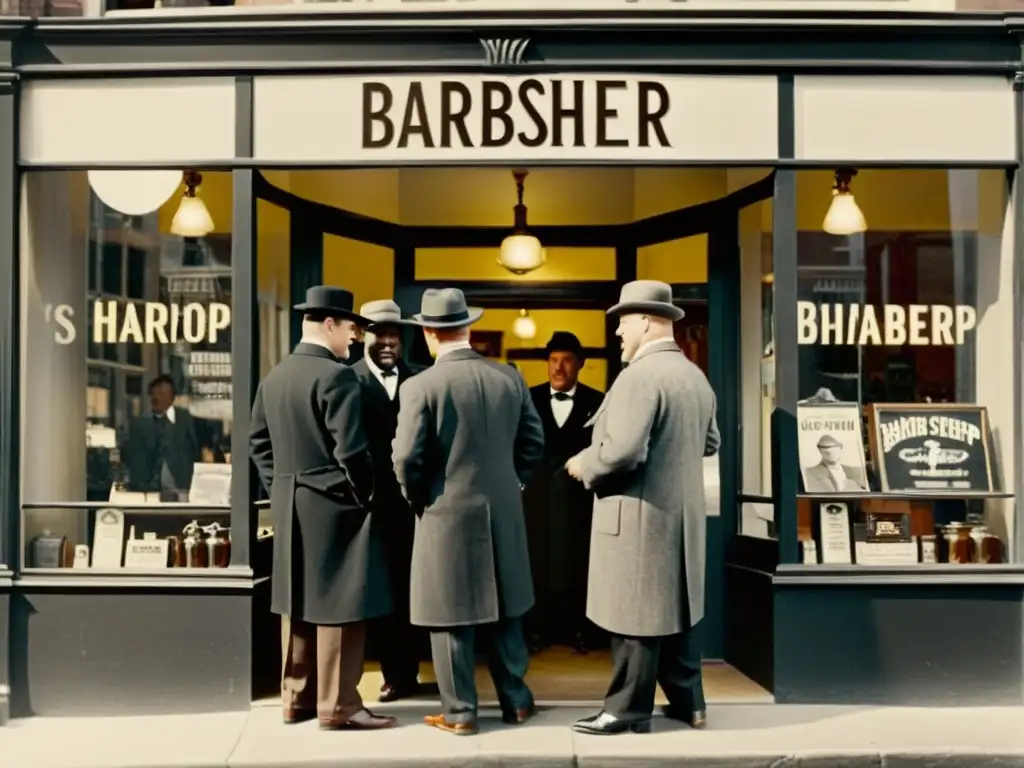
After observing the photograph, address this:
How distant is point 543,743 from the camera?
6484 mm

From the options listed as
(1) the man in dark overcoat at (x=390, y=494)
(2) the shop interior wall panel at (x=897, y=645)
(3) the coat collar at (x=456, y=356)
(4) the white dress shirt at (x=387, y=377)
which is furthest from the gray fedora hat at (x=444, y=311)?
(2) the shop interior wall panel at (x=897, y=645)

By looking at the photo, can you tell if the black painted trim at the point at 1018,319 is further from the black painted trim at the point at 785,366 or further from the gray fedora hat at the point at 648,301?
the gray fedora hat at the point at 648,301

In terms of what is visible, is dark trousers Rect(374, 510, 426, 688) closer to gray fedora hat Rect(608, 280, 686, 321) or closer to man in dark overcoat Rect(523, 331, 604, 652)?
man in dark overcoat Rect(523, 331, 604, 652)

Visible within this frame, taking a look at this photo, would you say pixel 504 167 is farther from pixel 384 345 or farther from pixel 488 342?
pixel 488 342

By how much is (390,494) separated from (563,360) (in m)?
2.16

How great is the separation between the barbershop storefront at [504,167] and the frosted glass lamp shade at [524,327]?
2204 mm

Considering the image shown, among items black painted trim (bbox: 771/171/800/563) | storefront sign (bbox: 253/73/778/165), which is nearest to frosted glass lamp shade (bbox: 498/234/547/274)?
storefront sign (bbox: 253/73/778/165)

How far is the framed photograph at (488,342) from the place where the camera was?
9.89 meters

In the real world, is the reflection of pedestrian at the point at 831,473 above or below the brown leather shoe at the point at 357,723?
above

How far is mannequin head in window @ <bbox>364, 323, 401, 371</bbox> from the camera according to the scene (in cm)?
780

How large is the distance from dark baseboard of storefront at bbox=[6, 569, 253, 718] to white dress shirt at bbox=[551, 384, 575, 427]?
270cm

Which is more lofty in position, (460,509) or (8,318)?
(8,318)

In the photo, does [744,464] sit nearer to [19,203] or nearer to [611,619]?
[611,619]

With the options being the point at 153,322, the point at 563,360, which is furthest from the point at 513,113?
the point at 153,322
